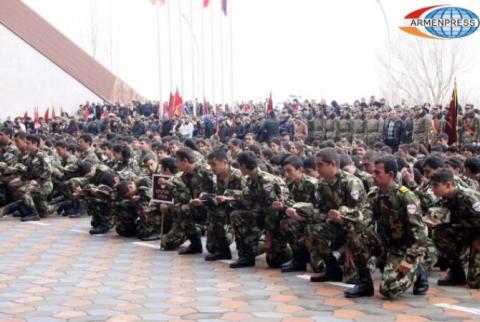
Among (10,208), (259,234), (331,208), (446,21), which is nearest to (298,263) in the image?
(259,234)

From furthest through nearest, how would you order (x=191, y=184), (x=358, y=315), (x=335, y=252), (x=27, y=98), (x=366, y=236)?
(x=27, y=98) < (x=191, y=184) < (x=335, y=252) < (x=366, y=236) < (x=358, y=315)

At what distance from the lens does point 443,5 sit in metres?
20.6

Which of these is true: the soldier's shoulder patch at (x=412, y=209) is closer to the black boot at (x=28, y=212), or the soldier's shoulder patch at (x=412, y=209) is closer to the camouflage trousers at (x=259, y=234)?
the camouflage trousers at (x=259, y=234)

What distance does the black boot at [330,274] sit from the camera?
26.4 ft

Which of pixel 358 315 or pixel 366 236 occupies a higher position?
pixel 366 236

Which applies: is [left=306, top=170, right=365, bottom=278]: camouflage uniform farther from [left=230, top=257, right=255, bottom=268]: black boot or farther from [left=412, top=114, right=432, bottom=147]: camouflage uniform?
[left=412, top=114, right=432, bottom=147]: camouflage uniform

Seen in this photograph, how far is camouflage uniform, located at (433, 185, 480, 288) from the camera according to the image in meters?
7.39

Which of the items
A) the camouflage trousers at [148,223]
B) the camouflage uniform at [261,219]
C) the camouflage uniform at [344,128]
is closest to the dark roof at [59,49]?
the camouflage uniform at [344,128]

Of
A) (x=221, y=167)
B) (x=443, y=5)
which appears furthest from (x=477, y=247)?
(x=443, y=5)

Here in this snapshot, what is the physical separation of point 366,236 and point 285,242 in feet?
5.28

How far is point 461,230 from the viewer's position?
7.67m

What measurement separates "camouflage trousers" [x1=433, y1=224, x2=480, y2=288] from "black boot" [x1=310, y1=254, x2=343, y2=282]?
105 centimetres

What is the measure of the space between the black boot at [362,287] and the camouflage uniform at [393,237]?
58 millimetres

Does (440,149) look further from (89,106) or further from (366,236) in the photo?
(89,106)
